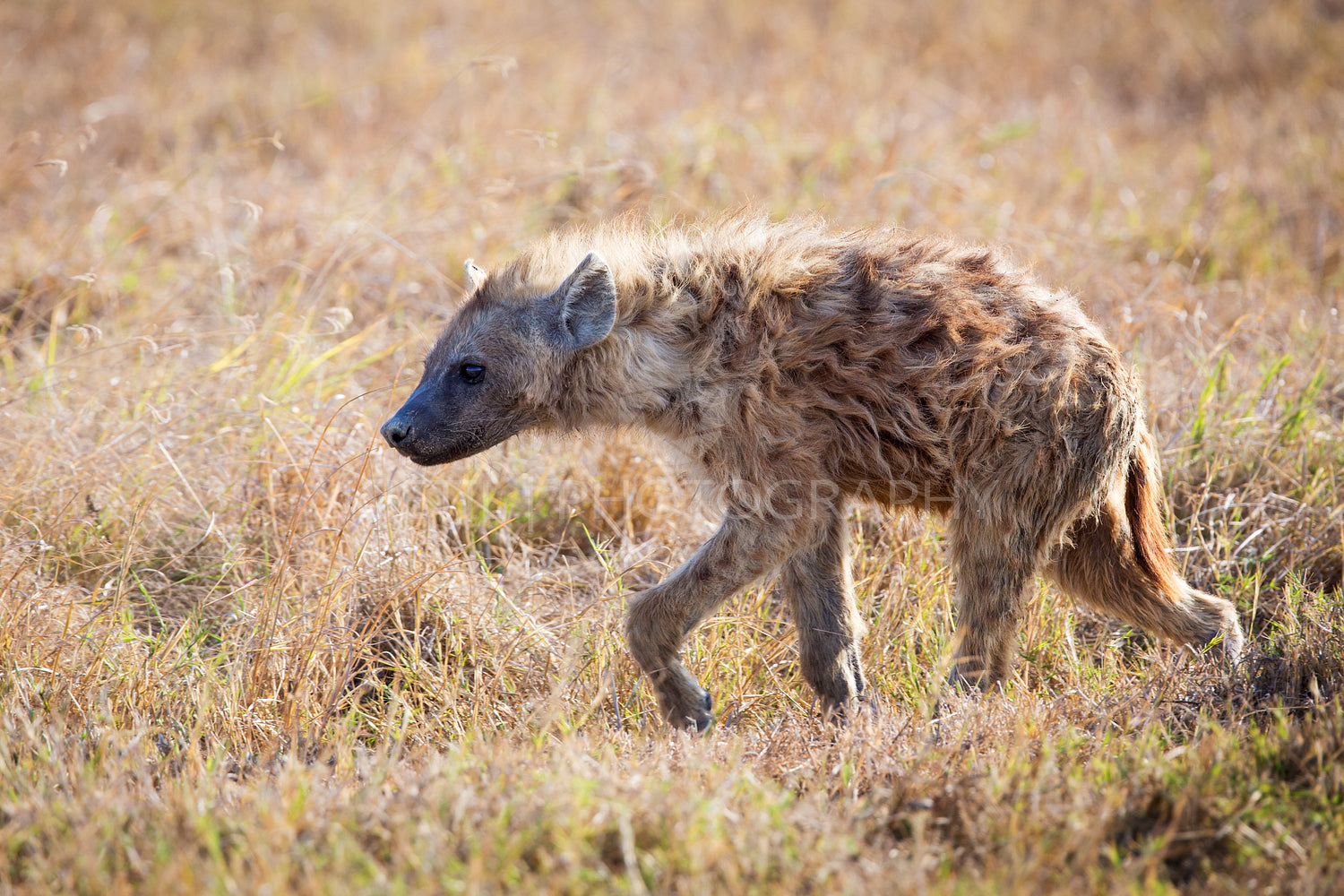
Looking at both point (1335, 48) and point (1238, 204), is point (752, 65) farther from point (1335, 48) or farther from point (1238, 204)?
point (1335, 48)

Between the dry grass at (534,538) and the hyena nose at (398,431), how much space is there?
16.9 inches

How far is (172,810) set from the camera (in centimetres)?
229

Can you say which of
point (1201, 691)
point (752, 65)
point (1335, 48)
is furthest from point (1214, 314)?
point (1335, 48)

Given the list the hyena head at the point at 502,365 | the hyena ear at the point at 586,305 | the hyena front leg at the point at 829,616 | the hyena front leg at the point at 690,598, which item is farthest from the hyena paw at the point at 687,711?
the hyena ear at the point at 586,305

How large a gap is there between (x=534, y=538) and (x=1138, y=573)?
2125 mm

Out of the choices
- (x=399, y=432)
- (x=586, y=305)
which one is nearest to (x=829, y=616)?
(x=586, y=305)

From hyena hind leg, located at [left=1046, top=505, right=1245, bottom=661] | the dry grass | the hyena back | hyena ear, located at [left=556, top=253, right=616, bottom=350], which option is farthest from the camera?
hyena hind leg, located at [left=1046, top=505, right=1245, bottom=661]

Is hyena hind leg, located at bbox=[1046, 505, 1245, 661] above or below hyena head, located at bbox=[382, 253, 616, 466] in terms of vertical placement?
below

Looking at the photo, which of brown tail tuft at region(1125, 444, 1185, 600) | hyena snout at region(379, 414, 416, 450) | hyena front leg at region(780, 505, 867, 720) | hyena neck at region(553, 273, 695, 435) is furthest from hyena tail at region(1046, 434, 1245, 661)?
hyena snout at region(379, 414, 416, 450)

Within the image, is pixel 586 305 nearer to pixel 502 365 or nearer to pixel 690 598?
pixel 502 365

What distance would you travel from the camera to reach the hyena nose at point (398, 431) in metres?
3.12

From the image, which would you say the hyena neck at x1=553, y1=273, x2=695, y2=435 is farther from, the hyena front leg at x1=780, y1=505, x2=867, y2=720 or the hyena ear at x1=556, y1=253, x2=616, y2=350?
the hyena front leg at x1=780, y1=505, x2=867, y2=720

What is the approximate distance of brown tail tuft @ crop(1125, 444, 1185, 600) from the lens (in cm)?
322

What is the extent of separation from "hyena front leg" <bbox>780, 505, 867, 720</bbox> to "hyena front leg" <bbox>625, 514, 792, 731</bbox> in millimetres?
240
